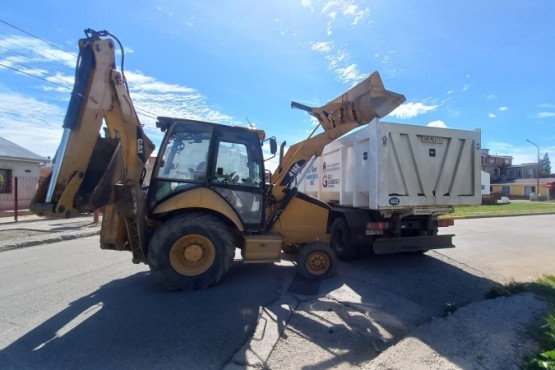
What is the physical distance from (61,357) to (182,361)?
118 centimetres

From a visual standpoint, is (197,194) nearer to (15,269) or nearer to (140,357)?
(140,357)

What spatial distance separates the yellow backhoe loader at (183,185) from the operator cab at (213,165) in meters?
0.02

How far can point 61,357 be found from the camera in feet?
11.2

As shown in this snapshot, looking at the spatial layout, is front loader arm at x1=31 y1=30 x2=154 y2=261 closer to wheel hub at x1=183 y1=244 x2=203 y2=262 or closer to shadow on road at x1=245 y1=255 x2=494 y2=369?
wheel hub at x1=183 y1=244 x2=203 y2=262

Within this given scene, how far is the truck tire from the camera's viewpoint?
5285 mm

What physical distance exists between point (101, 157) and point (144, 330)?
250 cm

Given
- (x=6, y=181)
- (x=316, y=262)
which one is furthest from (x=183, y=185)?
(x=6, y=181)

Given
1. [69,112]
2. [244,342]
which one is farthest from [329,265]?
[69,112]

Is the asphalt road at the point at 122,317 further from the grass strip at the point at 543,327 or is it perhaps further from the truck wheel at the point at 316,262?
the grass strip at the point at 543,327

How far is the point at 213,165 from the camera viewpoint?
19.4 feet

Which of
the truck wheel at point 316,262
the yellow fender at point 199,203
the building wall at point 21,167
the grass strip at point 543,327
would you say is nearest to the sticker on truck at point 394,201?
the truck wheel at point 316,262

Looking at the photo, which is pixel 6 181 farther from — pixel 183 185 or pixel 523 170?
pixel 523 170

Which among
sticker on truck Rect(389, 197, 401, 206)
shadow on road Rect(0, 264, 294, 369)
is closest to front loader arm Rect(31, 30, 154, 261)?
shadow on road Rect(0, 264, 294, 369)

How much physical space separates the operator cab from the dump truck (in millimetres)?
2278
